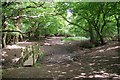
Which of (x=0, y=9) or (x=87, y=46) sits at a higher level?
(x=0, y=9)

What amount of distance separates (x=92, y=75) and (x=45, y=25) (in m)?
23.6

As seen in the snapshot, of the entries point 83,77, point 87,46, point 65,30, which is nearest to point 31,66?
point 83,77

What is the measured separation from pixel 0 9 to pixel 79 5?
370 inches

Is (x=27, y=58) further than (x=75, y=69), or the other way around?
(x=27, y=58)

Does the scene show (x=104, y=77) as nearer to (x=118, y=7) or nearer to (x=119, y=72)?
(x=119, y=72)

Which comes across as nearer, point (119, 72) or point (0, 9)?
point (119, 72)

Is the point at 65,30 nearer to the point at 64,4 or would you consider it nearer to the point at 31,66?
the point at 64,4

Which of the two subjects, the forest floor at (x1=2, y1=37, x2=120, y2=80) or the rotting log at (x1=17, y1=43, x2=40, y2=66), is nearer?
the forest floor at (x1=2, y1=37, x2=120, y2=80)

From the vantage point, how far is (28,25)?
30672mm

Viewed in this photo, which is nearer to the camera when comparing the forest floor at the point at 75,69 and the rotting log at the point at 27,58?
the forest floor at the point at 75,69

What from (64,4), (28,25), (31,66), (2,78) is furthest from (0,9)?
(28,25)

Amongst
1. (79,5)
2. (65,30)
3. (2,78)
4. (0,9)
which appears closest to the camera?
(2,78)

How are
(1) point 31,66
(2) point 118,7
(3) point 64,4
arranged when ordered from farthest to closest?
(3) point 64,4 → (2) point 118,7 → (1) point 31,66

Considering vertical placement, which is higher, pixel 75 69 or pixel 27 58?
pixel 27 58
